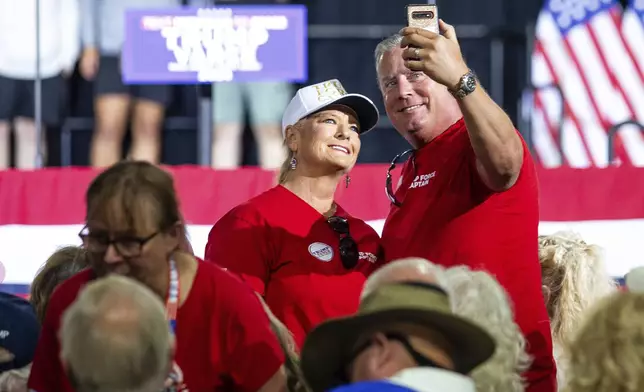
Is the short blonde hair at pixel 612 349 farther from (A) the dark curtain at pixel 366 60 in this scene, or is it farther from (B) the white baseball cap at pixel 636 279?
(A) the dark curtain at pixel 366 60

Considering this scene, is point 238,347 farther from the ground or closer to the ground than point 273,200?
closer to the ground

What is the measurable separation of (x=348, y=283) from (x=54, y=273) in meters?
0.87

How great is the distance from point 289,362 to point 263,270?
2.50 feet

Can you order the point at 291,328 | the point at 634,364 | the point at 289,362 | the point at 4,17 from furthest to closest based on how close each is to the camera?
1. the point at 4,17
2. the point at 291,328
3. the point at 289,362
4. the point at 634,364

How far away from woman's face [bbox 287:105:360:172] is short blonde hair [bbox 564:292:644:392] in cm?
189

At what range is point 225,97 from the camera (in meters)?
8.32

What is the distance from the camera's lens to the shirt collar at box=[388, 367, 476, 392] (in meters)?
2.09

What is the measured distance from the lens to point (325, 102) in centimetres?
395

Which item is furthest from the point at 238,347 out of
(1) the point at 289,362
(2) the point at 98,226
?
Result: (2) the point at 98,226

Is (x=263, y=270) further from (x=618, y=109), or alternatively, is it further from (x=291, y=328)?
(x=618, y=109)

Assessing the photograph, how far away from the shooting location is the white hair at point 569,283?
3902 millimetres

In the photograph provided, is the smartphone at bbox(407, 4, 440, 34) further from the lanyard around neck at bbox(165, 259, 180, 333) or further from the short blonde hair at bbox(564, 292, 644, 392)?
the short blonde hair at bbox(564, 292, 644, 392)

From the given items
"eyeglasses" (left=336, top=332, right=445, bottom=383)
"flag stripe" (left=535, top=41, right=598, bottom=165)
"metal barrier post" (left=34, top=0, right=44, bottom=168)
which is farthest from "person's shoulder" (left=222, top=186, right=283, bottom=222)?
"flag stripe" (left=535, top=41, right=598, bottom=165)

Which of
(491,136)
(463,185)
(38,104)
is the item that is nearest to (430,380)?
(491,136)
